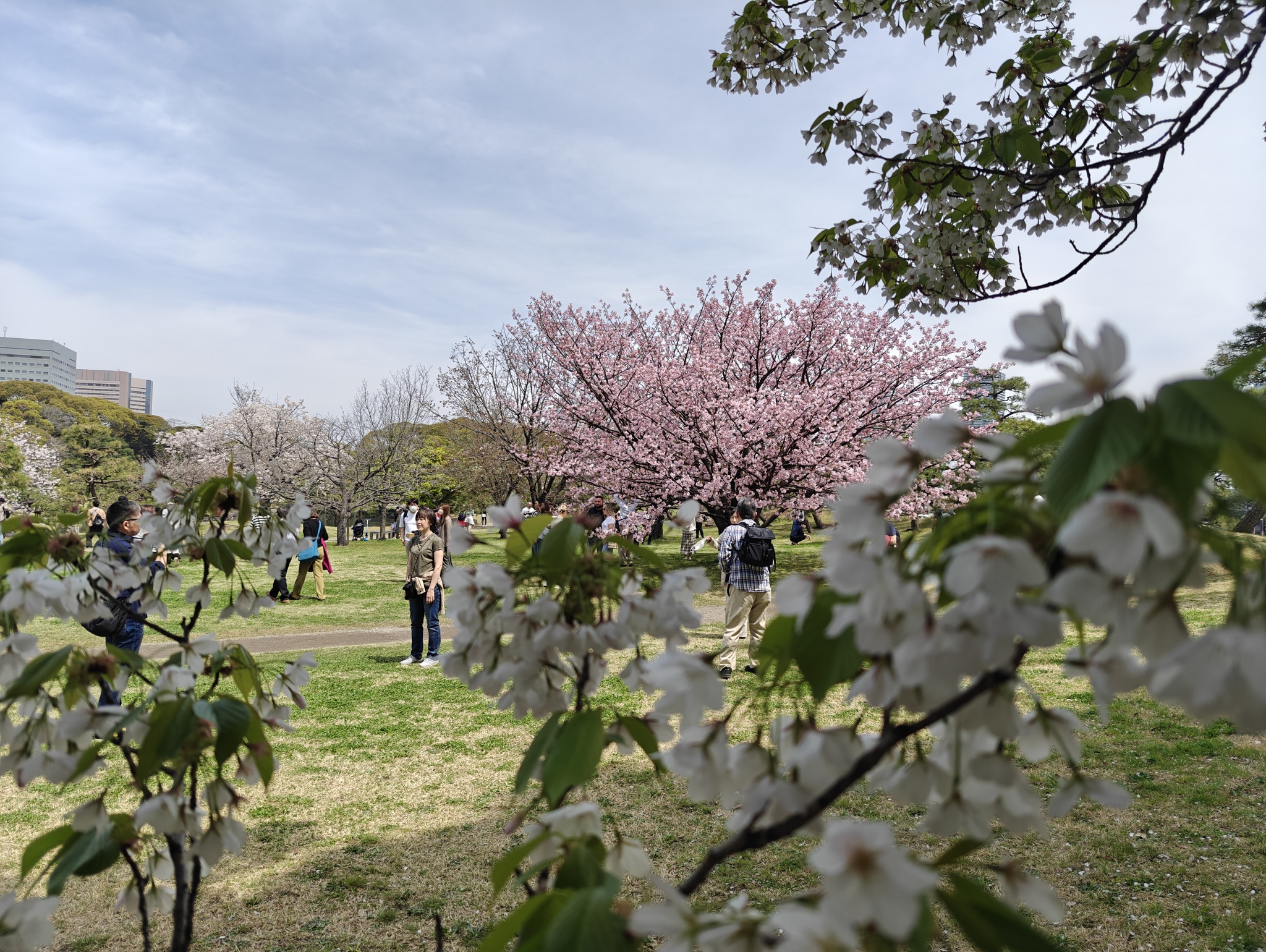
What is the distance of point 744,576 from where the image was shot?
6859 millimetres

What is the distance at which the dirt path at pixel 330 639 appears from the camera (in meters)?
8.80

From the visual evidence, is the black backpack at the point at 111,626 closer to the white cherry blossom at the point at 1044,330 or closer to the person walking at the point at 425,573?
the person walking at the point at 425,573

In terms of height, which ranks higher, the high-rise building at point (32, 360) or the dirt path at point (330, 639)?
the high-rise building at point (32, 360)

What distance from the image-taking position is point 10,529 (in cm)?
141

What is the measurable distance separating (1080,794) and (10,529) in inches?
70.6

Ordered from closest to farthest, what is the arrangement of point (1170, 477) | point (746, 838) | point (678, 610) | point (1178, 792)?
point (1170, 477), point (746, 838), point (678, 610), point (1178, 792)

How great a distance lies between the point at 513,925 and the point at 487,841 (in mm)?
3690

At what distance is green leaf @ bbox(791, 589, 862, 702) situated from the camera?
625 mm

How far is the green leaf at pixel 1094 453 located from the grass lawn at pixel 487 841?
1.94m

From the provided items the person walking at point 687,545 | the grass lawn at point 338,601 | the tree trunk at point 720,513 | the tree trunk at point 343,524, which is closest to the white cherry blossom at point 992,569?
the grass lawn at point 338,601

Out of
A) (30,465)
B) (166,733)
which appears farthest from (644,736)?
(30,465)

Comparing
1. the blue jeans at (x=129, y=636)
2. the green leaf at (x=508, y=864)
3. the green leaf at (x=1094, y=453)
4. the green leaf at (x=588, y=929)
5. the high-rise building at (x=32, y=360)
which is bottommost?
the blue jeans at (x=129, y=636)

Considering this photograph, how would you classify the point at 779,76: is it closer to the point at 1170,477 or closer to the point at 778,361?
the point at 1170,477

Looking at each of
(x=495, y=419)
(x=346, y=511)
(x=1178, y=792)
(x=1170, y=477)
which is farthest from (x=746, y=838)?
(x=346, y=511)
